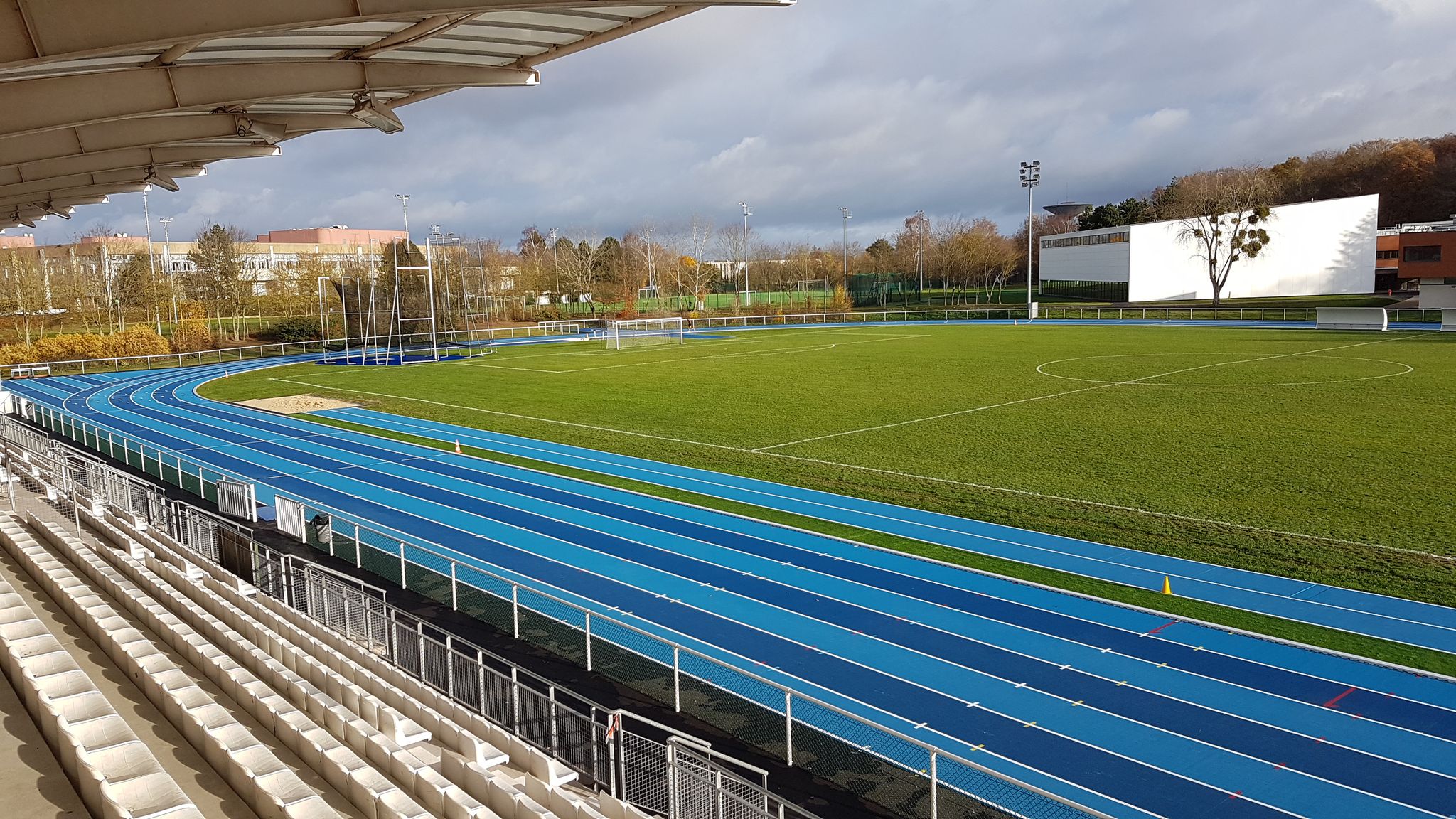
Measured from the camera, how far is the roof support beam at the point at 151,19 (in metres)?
5.75

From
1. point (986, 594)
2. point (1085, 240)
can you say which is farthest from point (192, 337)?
point (1085, 240)

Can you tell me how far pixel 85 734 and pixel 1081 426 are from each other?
21699mm

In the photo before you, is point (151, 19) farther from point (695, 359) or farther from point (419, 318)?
point (419, 318)

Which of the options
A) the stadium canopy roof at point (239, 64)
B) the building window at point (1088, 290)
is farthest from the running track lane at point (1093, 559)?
the building window at point (1088, 290)

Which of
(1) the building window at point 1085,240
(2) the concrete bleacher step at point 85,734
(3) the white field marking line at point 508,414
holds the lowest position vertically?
(3) the white field marking line at point 508,414

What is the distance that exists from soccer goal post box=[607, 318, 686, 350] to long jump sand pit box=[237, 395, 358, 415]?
20.3 metres

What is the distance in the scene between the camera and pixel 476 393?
114 ft

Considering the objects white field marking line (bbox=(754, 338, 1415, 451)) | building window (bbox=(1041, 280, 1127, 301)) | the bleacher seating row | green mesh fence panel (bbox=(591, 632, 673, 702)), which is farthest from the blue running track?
building window (bbox=(1041, 280, 1127, 301))

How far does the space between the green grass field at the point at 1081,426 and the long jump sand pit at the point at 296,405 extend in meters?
1.53

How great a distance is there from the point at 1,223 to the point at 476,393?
17.1 meters

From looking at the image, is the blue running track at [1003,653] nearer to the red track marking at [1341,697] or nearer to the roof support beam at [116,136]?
the red track marking at [1341,697]

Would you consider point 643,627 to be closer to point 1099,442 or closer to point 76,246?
point 1099,442

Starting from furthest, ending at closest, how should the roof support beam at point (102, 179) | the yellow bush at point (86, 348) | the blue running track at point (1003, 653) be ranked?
the yellow bush at point (86, 348) → the roof support beam at point (102, 179) → the blue running track at point (1003, 653)

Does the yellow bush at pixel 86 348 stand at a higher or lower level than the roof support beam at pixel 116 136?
lower
